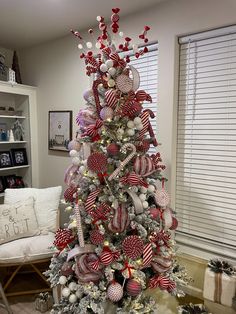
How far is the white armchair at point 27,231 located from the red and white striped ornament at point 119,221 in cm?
85

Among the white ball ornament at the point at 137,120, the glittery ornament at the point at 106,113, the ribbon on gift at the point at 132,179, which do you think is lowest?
the ribbon on gift at the point at 132,179

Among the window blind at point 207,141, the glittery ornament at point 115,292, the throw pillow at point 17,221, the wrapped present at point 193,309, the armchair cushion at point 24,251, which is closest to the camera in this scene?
the glittery ornament at point 115,292

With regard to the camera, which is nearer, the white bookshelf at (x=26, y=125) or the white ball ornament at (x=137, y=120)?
the white ball ornament at (x=137, y=120)

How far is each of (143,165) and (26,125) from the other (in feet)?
6.95

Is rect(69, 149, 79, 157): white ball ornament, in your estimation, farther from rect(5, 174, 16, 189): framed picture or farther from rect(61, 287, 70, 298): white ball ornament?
rect(5, 174, 16, 189): framed picture

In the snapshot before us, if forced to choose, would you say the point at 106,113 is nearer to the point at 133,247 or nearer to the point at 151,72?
the point at 133,247

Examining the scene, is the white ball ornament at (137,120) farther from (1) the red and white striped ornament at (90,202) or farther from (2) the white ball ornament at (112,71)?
(1) the red and white striped ornament at (90,202)

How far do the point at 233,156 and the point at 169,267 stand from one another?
0.90 m

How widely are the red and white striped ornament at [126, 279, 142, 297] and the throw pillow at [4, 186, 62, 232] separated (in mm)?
1267

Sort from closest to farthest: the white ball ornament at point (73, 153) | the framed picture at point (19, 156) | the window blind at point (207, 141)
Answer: the white ball ornament at point (73, 153) → the window blind at point (207, 141) → the framed picture at point (19, 156)

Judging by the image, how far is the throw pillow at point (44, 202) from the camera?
2.52 metres

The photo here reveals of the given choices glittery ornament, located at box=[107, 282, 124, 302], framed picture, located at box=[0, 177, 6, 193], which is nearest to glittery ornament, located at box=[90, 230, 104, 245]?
glittery ornament, located at box=[107, 282, 124, 302]

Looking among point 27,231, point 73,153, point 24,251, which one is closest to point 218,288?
point 73,153

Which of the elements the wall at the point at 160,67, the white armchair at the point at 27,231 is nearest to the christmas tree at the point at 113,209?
the wall at the point at 160,67
